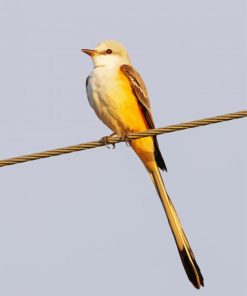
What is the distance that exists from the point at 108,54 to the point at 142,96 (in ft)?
2.28

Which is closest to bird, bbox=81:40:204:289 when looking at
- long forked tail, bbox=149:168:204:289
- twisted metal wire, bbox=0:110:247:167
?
long forked tail, bbox=149:168:204:289

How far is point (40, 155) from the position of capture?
6020 mm

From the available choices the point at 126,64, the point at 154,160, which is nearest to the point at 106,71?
the point at 126,64

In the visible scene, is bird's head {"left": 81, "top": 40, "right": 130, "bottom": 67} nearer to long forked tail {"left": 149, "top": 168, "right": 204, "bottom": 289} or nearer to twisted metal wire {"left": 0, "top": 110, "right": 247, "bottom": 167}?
long forked tail {"left": 149, "top": 168, "right": 204, "bottom": 289}

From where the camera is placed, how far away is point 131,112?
811 cm

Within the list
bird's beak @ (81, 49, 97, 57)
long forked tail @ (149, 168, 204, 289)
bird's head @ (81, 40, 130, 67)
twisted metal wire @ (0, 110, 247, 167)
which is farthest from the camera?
bird's beak @ (81, 49, 97, 57)

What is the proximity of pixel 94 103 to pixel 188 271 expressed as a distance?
193 centimetres

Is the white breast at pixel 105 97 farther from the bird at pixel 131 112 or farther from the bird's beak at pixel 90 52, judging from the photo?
the bird's beak at pixel 90 52

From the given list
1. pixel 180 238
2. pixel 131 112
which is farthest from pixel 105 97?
pixel 180 238

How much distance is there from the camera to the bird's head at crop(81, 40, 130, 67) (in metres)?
8.52

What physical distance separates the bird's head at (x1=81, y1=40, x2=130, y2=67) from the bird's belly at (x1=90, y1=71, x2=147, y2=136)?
0.36 meters

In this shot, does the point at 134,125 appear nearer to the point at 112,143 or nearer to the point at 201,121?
the point at 112,143

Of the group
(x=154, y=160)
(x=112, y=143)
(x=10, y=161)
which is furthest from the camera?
(x=154, y=160)

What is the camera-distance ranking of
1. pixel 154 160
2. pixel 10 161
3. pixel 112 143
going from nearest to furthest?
1. pixel 10 161
2. pixel 112 143
3. pixel 154 160
